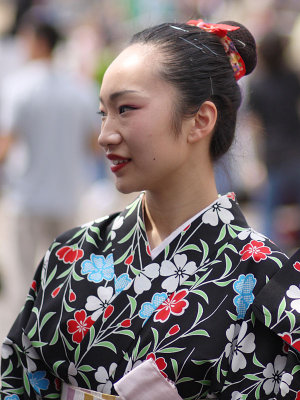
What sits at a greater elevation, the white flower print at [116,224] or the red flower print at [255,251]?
the white flower print at [116,224]

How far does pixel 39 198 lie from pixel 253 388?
3.99 meters

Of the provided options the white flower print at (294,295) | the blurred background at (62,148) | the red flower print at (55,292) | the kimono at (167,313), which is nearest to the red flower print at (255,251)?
the kimono at (167,313)

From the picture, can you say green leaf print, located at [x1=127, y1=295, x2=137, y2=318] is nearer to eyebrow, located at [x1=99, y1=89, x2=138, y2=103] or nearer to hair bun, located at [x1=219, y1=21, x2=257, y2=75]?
eyebrow, located at [x1=99, y1=89, x2=138, y2=103]

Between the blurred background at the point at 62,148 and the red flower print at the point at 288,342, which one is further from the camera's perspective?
the blurred background at the point at 62,148

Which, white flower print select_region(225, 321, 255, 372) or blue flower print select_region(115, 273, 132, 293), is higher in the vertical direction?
blue flower print select_region(115, 273, 132, 293)

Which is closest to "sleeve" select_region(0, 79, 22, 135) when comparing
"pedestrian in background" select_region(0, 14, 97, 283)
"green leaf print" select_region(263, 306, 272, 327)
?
"pedestrian in background" select_region(0, 14, 97, 283)

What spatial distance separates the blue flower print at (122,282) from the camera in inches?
97.9

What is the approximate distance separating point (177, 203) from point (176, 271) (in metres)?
0.20

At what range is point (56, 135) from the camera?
613 cm

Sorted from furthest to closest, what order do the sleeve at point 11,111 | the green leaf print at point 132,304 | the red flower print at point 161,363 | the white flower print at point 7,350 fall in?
the sleeve at point 11,111 < the white flower print at point 7,350 < the green leaf print at point 132,304 < the red flower print at point 161,363

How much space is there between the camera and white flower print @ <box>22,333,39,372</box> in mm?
2586

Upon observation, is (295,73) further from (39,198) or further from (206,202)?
(206,202)

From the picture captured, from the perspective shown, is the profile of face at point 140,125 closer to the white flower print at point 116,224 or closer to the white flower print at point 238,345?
the white flower print at point 116,224

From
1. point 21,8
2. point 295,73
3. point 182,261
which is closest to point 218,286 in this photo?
point 182,261
